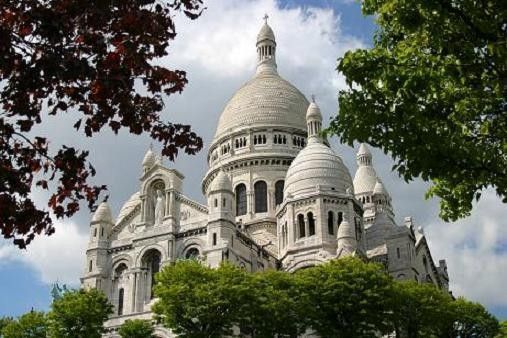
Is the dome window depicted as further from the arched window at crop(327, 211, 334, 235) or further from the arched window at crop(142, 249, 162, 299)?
the arched window at crop(142, 249, 162, 299)

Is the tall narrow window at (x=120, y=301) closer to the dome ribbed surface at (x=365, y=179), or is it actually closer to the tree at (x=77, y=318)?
the tree at (x=77, y=318)

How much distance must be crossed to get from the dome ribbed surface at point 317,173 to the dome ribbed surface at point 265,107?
42.7 feet

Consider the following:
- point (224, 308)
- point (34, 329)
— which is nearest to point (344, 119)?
point (224, 308)

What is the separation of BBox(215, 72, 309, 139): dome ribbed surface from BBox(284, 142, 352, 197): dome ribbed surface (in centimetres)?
1302

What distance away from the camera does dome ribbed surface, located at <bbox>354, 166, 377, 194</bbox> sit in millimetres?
87188

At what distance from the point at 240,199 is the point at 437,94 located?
59.0 meters

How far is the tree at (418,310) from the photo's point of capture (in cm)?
4594

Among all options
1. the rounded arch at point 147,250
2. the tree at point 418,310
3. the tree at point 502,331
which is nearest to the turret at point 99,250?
the rounded arch at point 147,250

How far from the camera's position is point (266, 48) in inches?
3541

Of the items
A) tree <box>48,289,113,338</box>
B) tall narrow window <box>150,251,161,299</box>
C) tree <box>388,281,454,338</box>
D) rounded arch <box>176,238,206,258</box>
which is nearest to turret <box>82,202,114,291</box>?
tall narrow window <box>150,251,161,299</box>

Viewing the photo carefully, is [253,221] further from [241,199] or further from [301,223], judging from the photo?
[301,223]

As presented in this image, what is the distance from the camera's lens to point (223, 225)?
2112 inches

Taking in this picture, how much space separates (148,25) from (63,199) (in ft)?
8.89

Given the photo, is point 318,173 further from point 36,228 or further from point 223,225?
point 36,228
